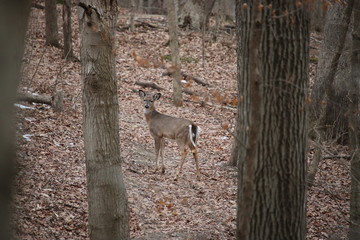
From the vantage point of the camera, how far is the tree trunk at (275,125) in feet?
14.4

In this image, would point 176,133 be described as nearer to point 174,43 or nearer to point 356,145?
point 356,145

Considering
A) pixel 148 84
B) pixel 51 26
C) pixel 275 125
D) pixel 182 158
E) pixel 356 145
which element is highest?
pixel 51 26

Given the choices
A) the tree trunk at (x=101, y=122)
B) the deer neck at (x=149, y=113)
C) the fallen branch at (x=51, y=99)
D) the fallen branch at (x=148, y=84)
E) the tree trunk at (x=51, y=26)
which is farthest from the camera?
the tree trunk at (x=51, y=26)

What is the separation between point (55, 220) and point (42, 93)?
285 inches

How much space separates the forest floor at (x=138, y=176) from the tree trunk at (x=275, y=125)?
0.50 m

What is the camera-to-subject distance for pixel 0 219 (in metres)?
2.28

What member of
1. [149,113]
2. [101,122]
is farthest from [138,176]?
[101,122]

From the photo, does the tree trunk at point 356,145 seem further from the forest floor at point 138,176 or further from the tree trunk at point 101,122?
the tree trunk at point 101,122

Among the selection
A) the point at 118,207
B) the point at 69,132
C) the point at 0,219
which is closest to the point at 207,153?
the point at 69,132

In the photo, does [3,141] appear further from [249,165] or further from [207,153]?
[207,153]

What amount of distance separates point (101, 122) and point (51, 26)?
13772 mm

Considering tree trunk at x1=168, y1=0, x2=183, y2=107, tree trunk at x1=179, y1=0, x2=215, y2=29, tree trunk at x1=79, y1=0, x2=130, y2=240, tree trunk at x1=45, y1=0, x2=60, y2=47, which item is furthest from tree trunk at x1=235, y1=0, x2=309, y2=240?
tree trunk at x1=179, y1=0, x2=215, y2=29

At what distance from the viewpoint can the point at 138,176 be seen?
1027cm

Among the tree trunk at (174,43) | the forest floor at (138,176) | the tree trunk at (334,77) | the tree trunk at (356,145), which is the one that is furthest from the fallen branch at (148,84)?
the tree trunk at (356,145)
